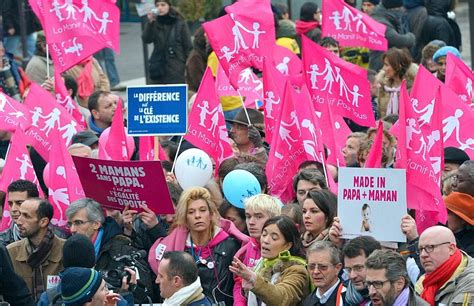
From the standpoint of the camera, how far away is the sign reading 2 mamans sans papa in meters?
12.1

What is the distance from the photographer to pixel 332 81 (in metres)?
13.0

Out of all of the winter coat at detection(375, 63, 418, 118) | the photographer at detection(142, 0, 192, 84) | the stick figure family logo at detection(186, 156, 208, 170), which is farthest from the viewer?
the photographer at detection(142, 0, 192, 84)

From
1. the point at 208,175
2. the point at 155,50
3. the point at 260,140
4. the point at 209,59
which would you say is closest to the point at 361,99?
the point at 260,140

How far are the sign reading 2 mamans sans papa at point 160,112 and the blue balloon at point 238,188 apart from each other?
1117 millimetres

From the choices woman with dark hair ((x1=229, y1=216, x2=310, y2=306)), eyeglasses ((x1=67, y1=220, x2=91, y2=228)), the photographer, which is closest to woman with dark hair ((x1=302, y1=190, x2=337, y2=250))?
woman with dark hair ((x1=229, y1=216, x2=310, y2=306))

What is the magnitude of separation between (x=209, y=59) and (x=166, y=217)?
19.3ft

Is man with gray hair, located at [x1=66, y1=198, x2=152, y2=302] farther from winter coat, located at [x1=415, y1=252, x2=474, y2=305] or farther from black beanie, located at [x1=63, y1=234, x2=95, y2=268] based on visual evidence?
winter coat, located at [x1=415, y1=252, x2=474, y2=305]

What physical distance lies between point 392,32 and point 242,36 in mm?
4079

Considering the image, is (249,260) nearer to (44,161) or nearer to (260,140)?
(260,140)

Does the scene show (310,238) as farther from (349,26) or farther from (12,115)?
(349,26)

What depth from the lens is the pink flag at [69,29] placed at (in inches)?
581

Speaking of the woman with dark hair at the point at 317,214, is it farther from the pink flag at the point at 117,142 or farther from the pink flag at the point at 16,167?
the pink flag at the point at 16,167

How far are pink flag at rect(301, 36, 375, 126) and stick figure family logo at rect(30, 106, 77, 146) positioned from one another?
86.0 inches

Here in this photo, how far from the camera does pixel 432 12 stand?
64.2 ft
